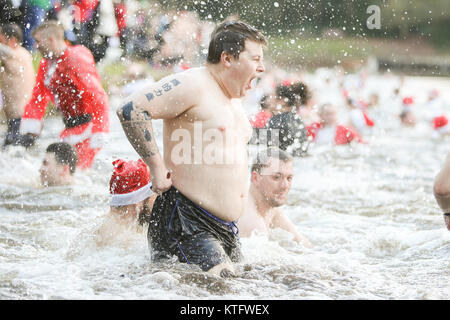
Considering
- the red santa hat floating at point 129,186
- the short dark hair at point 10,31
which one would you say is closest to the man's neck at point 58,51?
the short dark hair at point 10,31

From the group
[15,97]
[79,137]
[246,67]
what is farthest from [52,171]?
[246,67]

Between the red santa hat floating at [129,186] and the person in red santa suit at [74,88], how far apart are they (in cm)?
246

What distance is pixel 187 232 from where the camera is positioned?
13.3 feet

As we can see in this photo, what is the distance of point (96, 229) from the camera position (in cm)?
471

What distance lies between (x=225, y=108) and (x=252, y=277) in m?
0.93

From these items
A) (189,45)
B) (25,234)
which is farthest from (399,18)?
(25,234)

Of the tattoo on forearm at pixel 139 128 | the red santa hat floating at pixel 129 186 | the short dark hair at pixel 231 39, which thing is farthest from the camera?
the red santa hat floating at pixel 129 186

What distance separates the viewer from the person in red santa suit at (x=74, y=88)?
6898 millimetres

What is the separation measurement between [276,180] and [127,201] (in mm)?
1219

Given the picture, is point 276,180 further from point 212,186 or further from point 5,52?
point 5,52

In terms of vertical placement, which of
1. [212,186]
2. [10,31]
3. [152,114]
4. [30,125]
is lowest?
[212,186]

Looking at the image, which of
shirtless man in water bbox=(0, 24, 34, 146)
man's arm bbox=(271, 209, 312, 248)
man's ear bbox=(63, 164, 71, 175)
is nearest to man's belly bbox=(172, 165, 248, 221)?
man's arm bbox=(271, 209, 312, 248)

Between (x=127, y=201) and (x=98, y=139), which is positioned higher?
(x=98, y=139)

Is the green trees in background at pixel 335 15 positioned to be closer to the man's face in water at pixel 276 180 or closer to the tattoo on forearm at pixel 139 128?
the man's face in water at pixel 276 180
